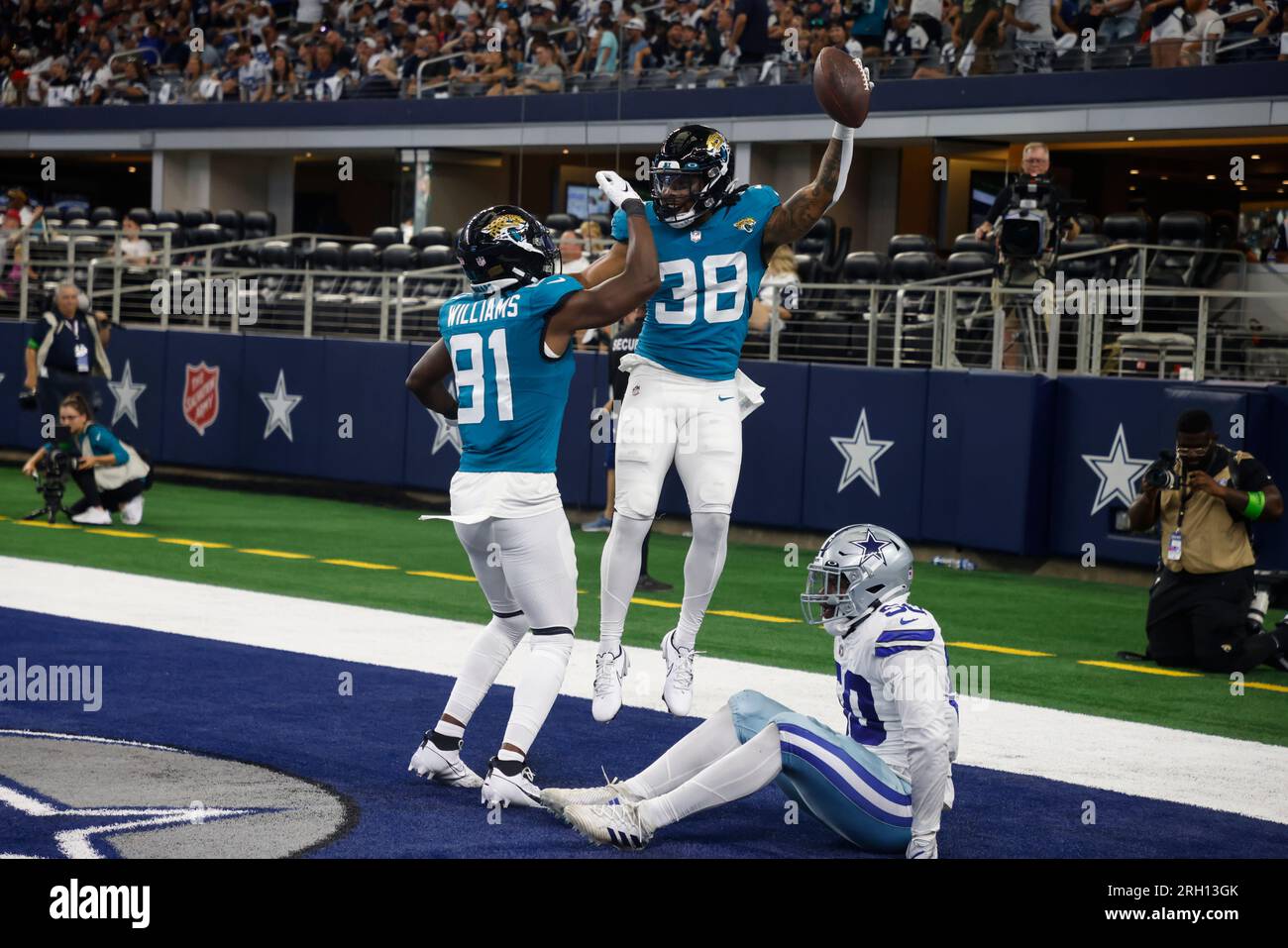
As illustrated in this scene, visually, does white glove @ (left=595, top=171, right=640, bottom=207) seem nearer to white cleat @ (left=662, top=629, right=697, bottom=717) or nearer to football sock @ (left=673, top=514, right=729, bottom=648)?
football sock @ (left=673, top=514, right=729, bottom=648)

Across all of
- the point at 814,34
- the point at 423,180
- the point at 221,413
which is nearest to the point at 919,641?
the point at 221,413

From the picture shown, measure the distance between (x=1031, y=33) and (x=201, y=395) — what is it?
10.8 metres

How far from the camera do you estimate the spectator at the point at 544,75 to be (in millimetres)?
24750

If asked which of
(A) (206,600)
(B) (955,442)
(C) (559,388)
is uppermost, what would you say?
(C) (559,388)

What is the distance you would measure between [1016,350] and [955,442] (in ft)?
3.30

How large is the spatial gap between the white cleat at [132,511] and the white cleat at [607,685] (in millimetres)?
9322

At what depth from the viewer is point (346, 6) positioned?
30.0 meters

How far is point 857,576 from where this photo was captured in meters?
5.55

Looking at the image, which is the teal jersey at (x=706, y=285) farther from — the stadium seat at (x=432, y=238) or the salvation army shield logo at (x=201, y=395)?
the stadium seat at (x=432, y=238)

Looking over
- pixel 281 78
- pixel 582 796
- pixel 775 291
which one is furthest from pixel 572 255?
pixel 281 78

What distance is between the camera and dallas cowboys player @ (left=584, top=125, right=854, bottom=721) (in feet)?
24.0

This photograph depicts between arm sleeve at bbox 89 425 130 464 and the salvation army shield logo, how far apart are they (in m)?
4.60

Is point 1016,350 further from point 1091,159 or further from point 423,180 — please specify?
point 423,180
